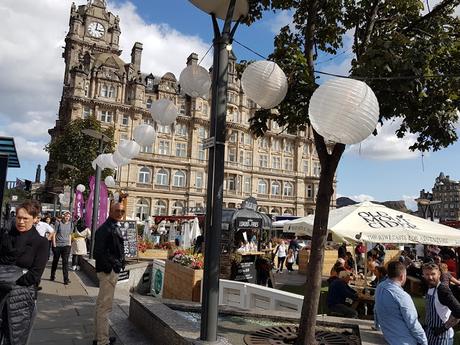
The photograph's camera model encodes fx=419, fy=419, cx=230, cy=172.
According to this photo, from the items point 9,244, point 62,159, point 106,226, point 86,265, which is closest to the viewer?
point 9,244

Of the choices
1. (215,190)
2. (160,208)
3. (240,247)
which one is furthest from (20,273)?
(160,208)

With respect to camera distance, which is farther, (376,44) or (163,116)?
(163,116)

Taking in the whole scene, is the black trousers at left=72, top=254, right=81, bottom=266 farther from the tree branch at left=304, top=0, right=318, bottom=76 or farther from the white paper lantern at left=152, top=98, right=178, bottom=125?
the tree branch at left=304, top=0, right=318, bottom=76

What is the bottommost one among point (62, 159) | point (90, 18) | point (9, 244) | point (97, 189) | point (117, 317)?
point (117, 317)

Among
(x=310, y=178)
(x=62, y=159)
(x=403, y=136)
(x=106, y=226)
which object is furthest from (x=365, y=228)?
(x=310, y=178)

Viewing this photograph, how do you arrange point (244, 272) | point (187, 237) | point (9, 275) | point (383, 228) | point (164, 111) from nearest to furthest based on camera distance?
point (9, 275)
point (164, 111)
point (383, 228)
point (244, 272)
point (187, 237)

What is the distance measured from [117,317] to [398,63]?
5.69 metres

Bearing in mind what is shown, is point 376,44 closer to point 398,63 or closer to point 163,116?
point 398,63

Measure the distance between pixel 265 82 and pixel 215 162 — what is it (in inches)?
42.2

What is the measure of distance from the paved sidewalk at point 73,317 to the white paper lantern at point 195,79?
3452 millimetres

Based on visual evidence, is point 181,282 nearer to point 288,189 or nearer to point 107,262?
point 107,262

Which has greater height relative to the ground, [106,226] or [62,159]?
[62,159]

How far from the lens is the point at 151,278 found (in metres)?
11.2

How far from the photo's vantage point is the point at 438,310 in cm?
457
